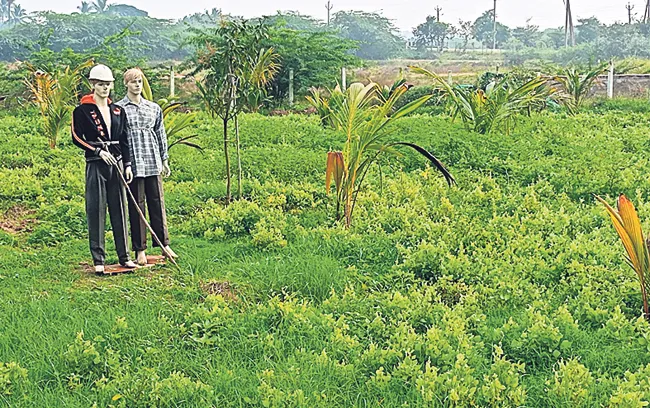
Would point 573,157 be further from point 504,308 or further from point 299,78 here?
point 299,78

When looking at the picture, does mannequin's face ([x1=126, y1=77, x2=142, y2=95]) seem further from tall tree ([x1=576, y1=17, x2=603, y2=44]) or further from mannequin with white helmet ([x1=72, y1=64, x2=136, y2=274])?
tall tree ([x1=576, y1=17, x2=603, y2=44])

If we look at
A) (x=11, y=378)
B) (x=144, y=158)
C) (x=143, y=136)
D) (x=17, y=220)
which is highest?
(x=143, y=136)

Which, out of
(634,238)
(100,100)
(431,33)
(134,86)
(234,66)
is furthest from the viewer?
(431,33)

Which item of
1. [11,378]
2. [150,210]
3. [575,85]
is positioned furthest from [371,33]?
[11,378]

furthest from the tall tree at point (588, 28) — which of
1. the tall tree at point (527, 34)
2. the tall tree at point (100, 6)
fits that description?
the tall tree at point (100, 6)

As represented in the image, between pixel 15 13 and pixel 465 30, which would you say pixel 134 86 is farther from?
pixel 15 13

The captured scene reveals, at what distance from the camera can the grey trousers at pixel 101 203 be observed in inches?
206

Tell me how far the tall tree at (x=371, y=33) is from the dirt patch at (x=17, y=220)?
56495mm

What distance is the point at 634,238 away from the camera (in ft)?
13.2

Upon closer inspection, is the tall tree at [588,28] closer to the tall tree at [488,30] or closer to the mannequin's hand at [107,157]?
the tall tree at [488,30]

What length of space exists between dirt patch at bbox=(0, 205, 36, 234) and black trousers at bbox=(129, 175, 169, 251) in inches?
62.5

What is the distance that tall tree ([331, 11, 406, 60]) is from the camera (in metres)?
62.8

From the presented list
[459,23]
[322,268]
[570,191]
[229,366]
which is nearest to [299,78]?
[570,191]

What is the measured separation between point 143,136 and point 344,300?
2035mm
